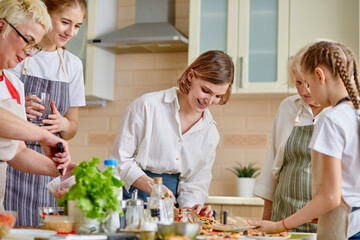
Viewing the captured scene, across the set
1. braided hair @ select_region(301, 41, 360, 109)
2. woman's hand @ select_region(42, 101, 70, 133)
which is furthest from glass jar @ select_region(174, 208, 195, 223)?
woman's hand @ select_region(42, 101, 70, 133)

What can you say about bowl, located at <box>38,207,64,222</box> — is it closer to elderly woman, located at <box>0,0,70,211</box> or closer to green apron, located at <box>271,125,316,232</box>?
elderly woman, located at <box>0,0,70,211</box>

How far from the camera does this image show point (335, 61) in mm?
1922

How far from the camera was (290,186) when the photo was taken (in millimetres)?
2689

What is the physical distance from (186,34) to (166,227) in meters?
2.99

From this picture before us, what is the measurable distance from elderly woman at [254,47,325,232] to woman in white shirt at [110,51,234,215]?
1.04 ft

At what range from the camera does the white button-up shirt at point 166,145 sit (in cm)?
272

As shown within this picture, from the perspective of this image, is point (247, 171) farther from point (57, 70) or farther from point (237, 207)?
point (57, 70)

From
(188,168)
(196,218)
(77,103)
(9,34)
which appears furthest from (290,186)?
(9,34)

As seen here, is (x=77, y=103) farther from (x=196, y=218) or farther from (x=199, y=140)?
(x=196, y=218)

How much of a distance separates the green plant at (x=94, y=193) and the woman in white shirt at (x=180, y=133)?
3.15 feet

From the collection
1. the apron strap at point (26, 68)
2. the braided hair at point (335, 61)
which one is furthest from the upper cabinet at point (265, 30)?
the braided hair at point (335, 61)

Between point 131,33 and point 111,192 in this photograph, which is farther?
point 131,33

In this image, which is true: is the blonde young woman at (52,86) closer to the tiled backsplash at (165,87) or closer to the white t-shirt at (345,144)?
the white t-shirt at (345,144)

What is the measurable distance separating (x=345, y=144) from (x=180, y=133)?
3.75 ft
